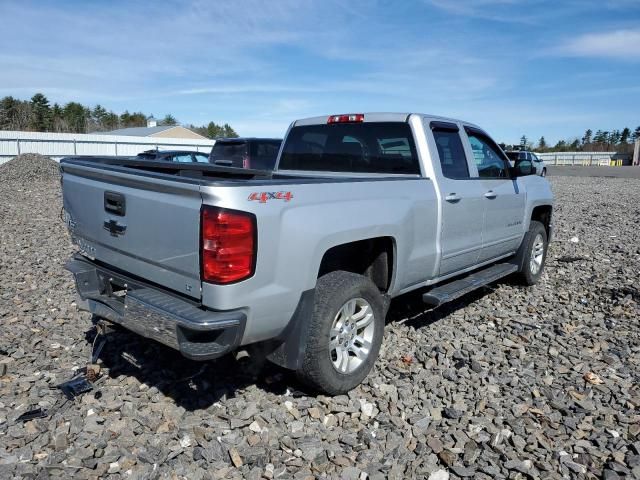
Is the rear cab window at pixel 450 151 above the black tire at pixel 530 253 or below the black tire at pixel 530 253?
above

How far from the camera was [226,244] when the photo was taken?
284 centimetres

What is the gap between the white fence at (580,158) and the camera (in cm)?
6281

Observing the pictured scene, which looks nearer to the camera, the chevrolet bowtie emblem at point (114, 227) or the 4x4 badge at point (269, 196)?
the 4x4 badge at point (269, 196)

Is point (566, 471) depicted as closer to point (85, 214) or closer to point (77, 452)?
point (77, 452)

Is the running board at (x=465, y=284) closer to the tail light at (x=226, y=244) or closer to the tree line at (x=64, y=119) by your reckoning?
the tail light at (x=226, y=244)

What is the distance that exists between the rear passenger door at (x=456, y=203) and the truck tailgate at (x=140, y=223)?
2262mm

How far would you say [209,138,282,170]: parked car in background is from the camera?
12797 millimetres

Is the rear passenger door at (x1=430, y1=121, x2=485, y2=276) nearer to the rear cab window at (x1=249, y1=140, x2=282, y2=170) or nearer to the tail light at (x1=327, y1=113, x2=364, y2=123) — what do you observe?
the tail light at (x1=327, y1=113, x2=364, y2=123)

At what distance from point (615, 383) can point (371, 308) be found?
6.19 ft

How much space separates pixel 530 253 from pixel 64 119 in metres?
90.0

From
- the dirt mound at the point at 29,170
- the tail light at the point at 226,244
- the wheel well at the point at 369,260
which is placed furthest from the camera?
the dirt mound at the point at 29,170

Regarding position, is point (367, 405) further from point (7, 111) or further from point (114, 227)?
point (7, 111)

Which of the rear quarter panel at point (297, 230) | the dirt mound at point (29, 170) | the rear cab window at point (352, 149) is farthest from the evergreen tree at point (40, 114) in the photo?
the rear quarter panel at point (297, 230)

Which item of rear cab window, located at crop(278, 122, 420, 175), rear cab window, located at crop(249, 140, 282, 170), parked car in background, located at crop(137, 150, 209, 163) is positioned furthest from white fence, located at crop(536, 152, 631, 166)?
rear cab window, located at crop(278, 122, 420, 175)
